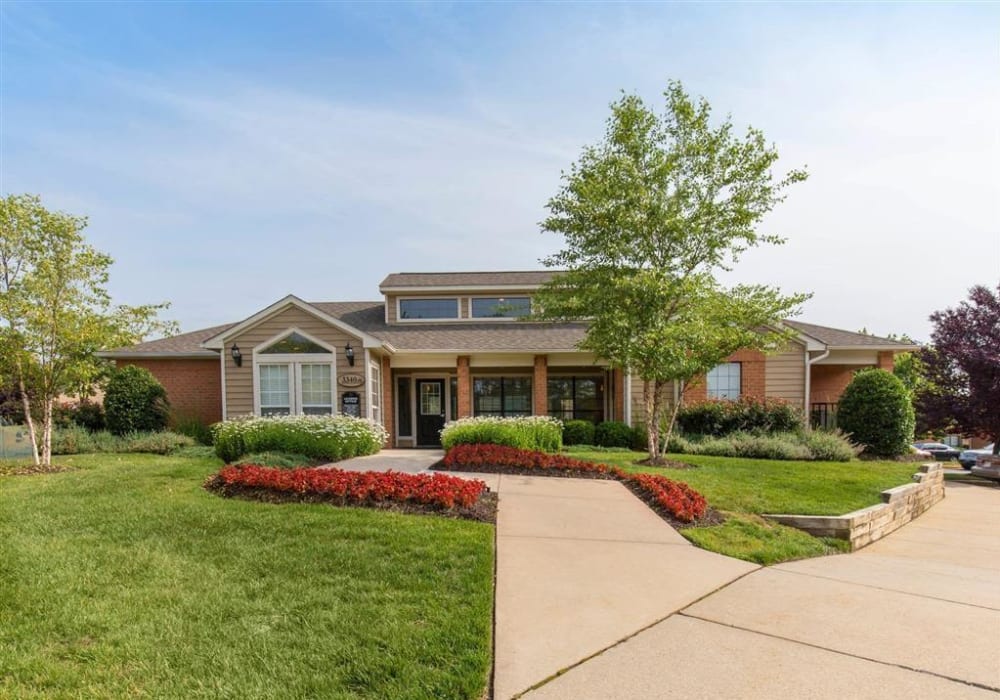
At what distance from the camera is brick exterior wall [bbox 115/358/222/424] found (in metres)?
16.4

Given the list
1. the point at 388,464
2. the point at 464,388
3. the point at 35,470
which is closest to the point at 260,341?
the point at 35,470

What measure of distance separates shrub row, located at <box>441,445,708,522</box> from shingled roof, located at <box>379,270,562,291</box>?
9.27 m

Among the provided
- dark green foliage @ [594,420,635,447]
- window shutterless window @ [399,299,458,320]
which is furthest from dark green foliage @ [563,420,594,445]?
window shutterless window @ [399,299,458,320]

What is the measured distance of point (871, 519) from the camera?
23.8 feet

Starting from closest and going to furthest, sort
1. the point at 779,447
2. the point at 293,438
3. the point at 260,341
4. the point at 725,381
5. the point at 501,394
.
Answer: the point at 293,438, the point at 779,447, the point at 260,341, the point at 725,381, the point at 501,394

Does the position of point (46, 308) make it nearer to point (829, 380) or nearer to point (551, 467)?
point (551, 467)

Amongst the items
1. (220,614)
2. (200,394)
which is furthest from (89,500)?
(200,394)

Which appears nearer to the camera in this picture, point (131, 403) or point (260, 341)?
point (131, 403)

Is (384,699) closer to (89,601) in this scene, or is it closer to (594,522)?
(89,601)

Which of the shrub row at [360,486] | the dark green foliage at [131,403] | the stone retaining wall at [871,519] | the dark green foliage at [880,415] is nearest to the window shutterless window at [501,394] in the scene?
the dark green foliage at [131,403]

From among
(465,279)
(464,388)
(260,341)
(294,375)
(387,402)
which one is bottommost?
(387,402)

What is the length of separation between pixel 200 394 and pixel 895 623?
668 inches

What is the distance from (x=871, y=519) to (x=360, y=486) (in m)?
6.43

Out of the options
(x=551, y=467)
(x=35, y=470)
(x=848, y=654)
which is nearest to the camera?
(x=848, y=654)
